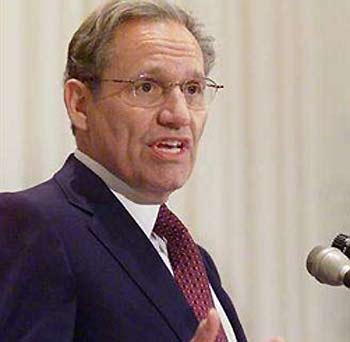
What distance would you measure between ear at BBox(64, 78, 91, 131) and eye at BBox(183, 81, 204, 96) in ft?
0.55

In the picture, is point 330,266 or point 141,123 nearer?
point 330,266

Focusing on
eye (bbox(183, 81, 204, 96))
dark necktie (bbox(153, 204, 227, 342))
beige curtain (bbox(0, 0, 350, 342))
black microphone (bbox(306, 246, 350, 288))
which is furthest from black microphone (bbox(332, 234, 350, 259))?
beige curtain (bbox(0, 0, 350, 342))

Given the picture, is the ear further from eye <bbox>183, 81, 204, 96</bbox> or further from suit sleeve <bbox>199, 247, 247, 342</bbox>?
suit sleeve <bbox>199, 247, 247, 342</bbox>

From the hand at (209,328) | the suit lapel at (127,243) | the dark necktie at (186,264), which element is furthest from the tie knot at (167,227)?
the hand at (209,328)

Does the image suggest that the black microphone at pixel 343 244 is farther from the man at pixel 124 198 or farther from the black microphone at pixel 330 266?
the man at pixel 124 198

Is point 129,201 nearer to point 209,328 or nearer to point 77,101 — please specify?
point 77,101

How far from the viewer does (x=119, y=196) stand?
143cm

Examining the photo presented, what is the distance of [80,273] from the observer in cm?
124

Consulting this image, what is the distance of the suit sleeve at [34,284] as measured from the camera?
1.18 m

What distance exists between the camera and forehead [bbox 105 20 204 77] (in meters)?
1.42

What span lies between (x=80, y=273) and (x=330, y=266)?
1.26 feet

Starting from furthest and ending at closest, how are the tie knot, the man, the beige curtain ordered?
the beige curtain, the tie knot, the man

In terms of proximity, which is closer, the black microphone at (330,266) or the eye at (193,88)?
the black microphone at (330,266)

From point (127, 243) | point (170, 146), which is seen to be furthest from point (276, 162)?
point (127, 243)
